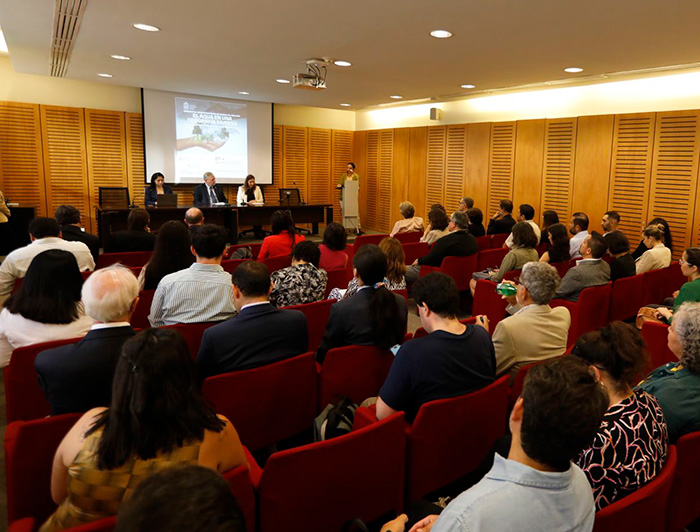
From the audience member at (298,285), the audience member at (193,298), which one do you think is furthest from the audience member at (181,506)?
the audience member at (298,285)

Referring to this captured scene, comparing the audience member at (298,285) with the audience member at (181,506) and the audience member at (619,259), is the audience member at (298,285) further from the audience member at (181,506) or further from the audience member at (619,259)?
the audience member at (619,259)

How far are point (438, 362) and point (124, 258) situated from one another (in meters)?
3.96

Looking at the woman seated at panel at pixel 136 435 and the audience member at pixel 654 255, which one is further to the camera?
the audience member at pixel 654 255

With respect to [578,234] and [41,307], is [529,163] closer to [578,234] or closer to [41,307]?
[578,234]

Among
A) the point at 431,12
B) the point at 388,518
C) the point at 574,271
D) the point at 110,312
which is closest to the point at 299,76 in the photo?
the point at 431,12

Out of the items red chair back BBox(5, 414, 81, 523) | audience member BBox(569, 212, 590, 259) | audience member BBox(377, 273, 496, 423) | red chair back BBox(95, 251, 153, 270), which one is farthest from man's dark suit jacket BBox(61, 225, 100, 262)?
audience member BBox(569, 212, 590, 259)

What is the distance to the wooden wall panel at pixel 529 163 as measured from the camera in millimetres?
9211

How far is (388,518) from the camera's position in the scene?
6.33 ft

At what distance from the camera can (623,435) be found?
5.33ft

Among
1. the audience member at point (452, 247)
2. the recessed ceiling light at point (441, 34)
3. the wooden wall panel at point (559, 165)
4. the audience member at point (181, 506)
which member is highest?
the recessed ceiling light at point (441, 34)

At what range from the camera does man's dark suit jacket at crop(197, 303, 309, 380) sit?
2406 millimetres

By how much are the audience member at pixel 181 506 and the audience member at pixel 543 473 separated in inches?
24.5

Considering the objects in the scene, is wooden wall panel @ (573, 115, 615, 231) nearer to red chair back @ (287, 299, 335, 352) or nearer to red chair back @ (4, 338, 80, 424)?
red chair back @ (287, 299, 335, 352)

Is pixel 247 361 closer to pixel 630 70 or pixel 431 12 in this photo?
pixel 431 12
